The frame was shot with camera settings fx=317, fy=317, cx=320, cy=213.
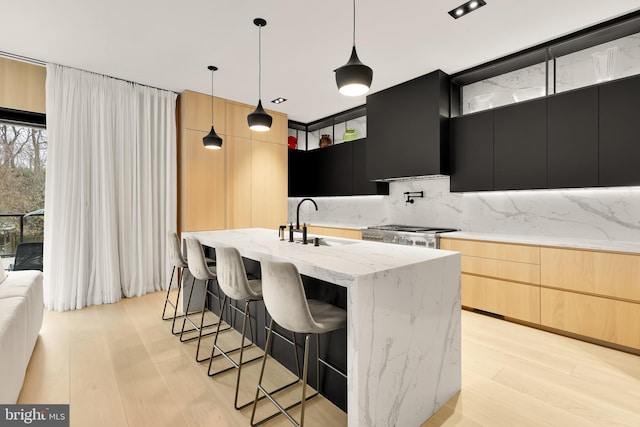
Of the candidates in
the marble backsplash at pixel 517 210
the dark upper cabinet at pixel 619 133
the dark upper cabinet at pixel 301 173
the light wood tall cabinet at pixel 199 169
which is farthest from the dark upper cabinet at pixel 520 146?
the light wood tall cabinet at pixel 199 169

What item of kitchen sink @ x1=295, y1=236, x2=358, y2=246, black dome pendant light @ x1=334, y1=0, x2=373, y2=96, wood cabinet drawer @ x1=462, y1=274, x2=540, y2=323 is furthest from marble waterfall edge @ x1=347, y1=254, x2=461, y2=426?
Answer: wood cabinet drawer @ x1=462, y1=274, x2=540, y2=323

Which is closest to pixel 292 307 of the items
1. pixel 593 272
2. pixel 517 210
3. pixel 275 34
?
pixel 275 34

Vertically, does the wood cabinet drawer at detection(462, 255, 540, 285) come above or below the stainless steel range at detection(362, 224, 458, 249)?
below

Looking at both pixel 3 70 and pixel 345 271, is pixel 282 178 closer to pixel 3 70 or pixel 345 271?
pixel 3 70

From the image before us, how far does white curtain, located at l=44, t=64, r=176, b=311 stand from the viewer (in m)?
3.64

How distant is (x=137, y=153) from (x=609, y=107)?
5.14 m

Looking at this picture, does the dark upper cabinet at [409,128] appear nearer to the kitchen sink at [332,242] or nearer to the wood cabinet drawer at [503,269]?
the wood cabinet drawer at [503,269]

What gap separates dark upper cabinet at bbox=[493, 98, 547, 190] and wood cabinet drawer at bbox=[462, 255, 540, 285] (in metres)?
0.84

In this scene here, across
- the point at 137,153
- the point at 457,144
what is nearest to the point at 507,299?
the point at 457,144

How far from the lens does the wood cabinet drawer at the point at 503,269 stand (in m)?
3.05

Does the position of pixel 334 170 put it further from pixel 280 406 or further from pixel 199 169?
pixel 280 406

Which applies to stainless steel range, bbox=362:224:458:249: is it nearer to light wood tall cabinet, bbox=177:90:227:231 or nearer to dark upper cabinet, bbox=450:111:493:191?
dark upper cabinet, bbox=450:111:493:191

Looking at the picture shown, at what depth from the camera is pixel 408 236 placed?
401 centimetres

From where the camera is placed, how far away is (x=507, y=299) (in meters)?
3.23
